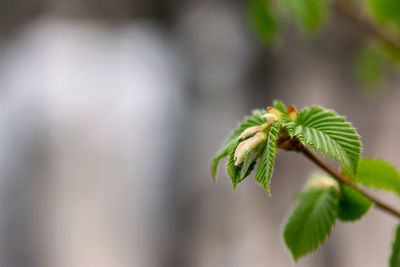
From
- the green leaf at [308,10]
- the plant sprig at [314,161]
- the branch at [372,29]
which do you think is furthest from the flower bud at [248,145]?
the branch at [372,29]

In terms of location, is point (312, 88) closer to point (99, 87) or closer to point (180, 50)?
point (180, 50)

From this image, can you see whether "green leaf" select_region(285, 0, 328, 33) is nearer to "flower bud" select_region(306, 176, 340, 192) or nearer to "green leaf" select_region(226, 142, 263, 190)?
"flower bud" select_region(306, 176, 340, 192)

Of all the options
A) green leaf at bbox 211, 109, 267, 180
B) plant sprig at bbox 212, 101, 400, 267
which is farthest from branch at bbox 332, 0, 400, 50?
green leaf at bbox 211, 109, 267, 180

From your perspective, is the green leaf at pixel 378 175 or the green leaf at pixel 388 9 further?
the green leaf at pixel 388 9

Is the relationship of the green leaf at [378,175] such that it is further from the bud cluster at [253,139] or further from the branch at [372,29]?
the branch at [372,29]

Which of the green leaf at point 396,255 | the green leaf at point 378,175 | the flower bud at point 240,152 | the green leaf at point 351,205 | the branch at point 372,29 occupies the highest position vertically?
the branch at point 372,29

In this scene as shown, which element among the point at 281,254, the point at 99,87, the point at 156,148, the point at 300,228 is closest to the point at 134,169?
the point at 156,148

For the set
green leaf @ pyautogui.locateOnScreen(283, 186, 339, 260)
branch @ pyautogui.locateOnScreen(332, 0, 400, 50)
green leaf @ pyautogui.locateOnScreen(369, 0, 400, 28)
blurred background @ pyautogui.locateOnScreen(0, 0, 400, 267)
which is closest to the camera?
green leaf @ pyautogui.locateOnScreen(283, 186, 339, 260)

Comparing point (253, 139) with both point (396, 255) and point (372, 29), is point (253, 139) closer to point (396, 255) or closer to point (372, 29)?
point (396, 255)
